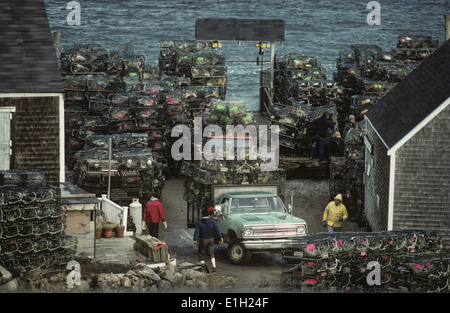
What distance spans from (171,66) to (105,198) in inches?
697

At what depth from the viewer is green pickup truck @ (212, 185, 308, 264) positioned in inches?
865

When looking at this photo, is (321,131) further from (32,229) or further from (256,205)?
(32,229)

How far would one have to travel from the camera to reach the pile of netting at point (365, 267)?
727 inches

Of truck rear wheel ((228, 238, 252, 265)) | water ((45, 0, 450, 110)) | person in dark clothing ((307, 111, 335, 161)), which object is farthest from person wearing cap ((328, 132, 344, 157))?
water ((45, 0, 450, 110))

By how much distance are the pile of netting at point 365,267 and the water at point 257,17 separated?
2427 inches

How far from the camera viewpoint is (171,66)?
4256cm

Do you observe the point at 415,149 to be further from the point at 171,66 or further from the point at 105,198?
the point at 171,66

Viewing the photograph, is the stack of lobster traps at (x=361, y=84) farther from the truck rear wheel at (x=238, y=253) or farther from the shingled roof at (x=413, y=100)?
the truck rear wheel at (x=238, y=253)

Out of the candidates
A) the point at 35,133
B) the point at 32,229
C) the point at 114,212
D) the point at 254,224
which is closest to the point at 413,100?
the point at 254,224

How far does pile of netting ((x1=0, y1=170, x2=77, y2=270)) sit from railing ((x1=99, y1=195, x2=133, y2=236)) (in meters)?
4.86

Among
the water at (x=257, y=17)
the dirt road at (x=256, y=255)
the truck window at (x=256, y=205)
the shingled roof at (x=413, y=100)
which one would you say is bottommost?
the dirt road at (x=256, y=255)

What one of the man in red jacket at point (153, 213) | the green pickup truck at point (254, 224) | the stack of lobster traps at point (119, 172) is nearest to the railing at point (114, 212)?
the man in red jacket at point (153, 213)

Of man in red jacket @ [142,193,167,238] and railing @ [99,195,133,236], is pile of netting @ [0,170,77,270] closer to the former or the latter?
man in red jacket @ [142,193,167,238]
